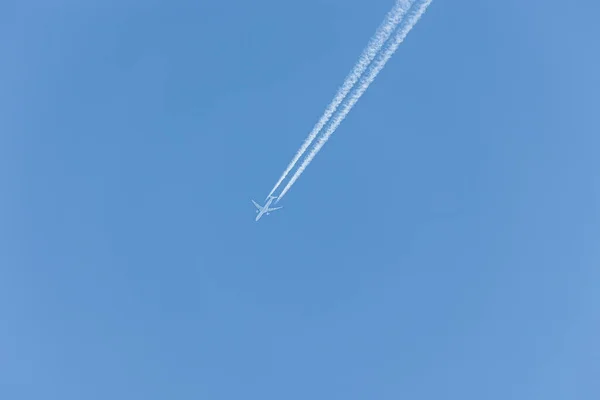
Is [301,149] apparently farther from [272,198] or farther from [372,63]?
[372,63]

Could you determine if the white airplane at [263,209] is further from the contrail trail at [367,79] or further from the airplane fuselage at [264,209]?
the contrail trail at [367,79]

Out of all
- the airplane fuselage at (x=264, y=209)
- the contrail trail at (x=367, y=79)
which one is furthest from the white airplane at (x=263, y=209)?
the contrail trail at (x=367, y=79)

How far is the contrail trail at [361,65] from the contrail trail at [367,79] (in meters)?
0.28

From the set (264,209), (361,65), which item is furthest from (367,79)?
(264,209)

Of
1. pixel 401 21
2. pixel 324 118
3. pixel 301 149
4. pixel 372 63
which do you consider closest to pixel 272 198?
pixel 301 149

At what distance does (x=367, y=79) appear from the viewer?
78.6ft

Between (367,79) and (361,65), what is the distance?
670mm

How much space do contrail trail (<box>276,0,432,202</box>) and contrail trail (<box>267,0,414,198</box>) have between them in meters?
0.28

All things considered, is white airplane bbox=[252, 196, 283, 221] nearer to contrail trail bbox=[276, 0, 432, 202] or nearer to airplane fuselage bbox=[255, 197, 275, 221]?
airplane fuselage bbox=[255, 197, 275, 221]

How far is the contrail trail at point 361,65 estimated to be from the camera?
22.8 metres

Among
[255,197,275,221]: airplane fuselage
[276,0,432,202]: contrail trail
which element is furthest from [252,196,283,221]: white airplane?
[276,0,432,202]: contrail trail

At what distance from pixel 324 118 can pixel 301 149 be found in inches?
68.9

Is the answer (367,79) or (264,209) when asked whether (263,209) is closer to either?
(264,209)

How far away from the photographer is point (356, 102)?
24.3 metres
